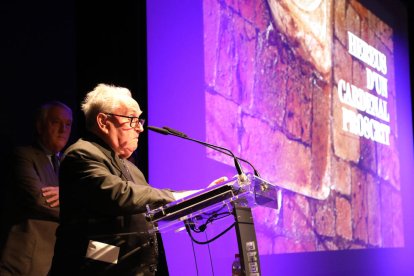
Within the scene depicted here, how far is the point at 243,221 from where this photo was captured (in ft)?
6.93

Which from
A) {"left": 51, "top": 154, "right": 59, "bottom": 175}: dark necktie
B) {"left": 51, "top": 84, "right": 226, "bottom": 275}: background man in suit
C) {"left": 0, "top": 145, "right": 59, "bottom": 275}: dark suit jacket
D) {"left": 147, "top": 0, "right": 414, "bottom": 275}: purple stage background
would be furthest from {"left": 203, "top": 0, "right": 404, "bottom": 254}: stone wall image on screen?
{"left": 51, "top": 84, "right": 226, "bottom": 275}: background man in suit

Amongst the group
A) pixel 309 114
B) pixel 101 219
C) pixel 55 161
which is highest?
pixel 309 114

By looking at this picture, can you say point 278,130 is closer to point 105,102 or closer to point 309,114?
point 309,114

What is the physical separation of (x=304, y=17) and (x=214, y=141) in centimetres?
162

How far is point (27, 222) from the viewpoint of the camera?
3.16 metres

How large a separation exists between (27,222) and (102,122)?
0.99 metres

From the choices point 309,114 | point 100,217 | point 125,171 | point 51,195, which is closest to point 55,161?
point 51,195

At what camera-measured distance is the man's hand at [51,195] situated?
3199 mm

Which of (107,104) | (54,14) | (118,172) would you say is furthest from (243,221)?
(54,14)

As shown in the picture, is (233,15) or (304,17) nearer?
(233,15)

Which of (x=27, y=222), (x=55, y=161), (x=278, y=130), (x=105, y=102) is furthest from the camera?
(x=278, y=130)

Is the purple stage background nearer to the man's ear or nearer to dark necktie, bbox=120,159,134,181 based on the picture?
dark necktie, bbox=120,159,134,181

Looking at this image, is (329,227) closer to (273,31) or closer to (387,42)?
(273,31)

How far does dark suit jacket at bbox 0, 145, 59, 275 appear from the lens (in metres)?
3.11
